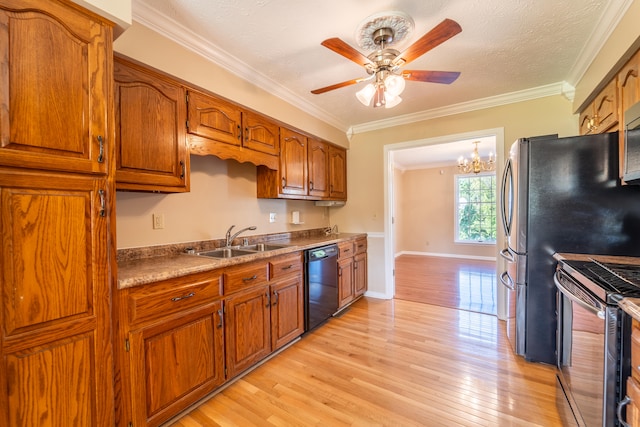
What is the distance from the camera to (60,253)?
111 centimetres

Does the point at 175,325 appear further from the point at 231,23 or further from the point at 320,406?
the point at 231,23

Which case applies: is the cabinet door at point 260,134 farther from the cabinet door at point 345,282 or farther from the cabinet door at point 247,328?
the cabinet door at point 345,282

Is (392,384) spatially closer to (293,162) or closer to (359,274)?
(359,274)

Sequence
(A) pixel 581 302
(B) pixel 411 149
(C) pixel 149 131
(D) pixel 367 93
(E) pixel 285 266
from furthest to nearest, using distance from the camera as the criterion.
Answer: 1. (B) pixel 411 149
2. (E) pixel 285 266
3. (D) pixel 367 93
4. (C) pixel 149 131
5. (A) pixel 581 302

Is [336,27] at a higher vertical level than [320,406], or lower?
higher

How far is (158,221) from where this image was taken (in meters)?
2.04

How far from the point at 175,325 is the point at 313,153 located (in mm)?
2377

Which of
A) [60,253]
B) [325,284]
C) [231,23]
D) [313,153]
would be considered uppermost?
[231,23]

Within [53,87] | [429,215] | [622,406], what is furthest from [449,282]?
[53,87]

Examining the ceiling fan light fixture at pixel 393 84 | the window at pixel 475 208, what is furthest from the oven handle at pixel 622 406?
the window at pixel 475 208

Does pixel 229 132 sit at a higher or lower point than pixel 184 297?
higher

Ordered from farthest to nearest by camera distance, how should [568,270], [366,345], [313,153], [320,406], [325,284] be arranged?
[313,153], [325,284], [366,345], [320,406], [568,270]

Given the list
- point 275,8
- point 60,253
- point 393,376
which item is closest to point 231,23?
point 275,8

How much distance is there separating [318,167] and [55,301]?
8.93 ft
